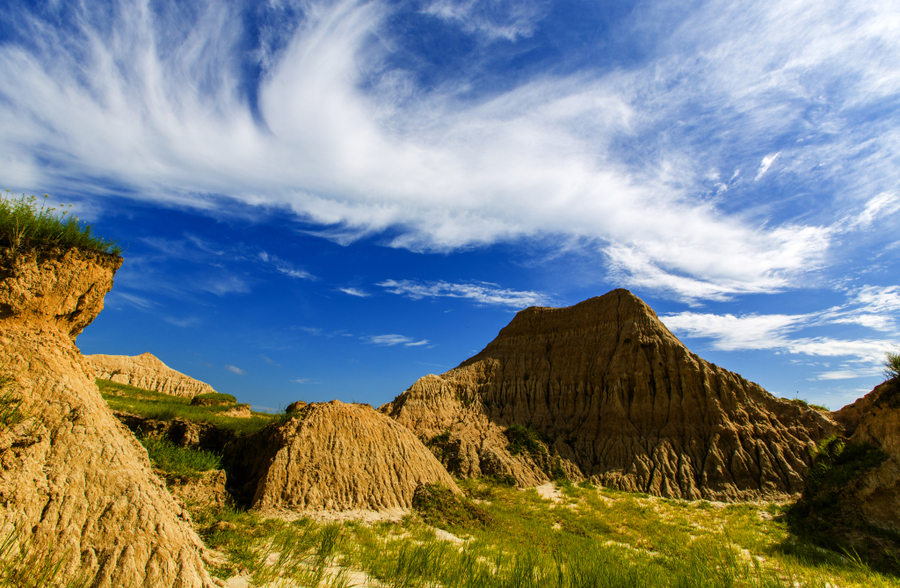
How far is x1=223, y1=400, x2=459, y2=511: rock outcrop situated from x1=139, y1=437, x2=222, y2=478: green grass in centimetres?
195

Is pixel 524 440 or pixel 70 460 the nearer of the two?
pixel 70 460

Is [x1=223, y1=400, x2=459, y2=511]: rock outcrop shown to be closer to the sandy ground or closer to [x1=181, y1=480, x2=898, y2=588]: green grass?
[x1=181, y1=480, x2=898, y2=588]: green grass

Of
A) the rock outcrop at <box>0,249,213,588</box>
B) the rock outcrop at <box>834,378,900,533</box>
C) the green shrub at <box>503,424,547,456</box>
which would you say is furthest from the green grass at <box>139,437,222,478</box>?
the green shrub at <box>503,424,547,456</box>

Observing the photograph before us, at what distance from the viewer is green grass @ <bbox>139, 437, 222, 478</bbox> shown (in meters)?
12.2

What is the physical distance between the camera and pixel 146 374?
41.4m

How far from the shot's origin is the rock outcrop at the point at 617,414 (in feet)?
95.8

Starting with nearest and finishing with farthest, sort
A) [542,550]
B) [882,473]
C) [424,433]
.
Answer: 1. [542,550]
2. [882,473]
3. [424,433]

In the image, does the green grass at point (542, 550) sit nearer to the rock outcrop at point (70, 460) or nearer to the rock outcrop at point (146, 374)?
the rock outcrop at point (70, 460)

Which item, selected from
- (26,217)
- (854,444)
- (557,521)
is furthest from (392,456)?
(854,444)

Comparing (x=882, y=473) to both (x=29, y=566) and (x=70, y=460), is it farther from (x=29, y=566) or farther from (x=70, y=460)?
(x=70, y=460)

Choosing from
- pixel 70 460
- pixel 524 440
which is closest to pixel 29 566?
pixel 70 460

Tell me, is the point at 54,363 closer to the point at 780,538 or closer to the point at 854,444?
the point at 780,538

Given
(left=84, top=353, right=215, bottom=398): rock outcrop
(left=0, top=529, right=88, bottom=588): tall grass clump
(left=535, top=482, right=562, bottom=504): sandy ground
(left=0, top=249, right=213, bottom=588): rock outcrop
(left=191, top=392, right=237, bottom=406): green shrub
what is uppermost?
(left=84, top=353, right=215, bottom=398): rock outcrop

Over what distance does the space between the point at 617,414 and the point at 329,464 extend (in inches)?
1064
